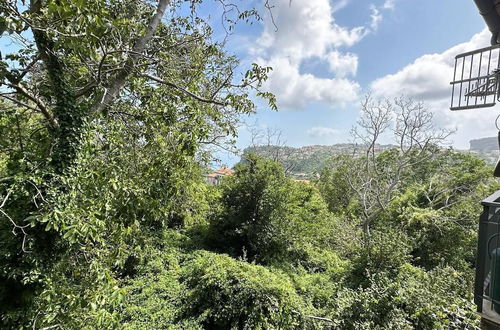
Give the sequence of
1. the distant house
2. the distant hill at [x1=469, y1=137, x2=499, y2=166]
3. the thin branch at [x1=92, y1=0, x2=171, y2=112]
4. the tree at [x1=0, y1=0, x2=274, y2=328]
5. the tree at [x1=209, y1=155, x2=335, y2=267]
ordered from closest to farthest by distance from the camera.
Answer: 1. the tree at [x1=0, y1=0, x2=274, y2=328]
2. the distant hill at [x1=469, y1=137, x2=499, y2=166]
3. the thin branch at [x1=92, y1=0, x2=171, y2=112]
4. the tree at [x1=209, y1=155, x2=335, y2=267]
5. the distant house

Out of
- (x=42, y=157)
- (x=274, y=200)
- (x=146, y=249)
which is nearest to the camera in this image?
(x=42, y=157)

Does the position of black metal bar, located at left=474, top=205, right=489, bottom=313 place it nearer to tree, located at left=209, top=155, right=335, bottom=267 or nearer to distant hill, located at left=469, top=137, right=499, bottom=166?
distant hill, located at left=469, top=137, right=499, bottom=166

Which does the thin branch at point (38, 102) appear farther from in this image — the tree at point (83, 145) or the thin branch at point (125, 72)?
the thin branch at point (125, 72)

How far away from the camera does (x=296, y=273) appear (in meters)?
A: 7.44

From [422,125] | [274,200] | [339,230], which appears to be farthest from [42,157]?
[422,125]

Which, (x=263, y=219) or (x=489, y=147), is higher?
(x=489, y=147)

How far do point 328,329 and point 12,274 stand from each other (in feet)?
14.3

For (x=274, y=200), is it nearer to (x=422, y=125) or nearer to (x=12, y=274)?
(x=12, y=274)

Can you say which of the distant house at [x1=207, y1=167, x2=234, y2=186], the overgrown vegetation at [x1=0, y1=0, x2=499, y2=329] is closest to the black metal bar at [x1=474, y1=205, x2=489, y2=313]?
the overgrown vegetation at [x1=0, y1=0, x2=499, y2=329]

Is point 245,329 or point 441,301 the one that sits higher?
point 441,301

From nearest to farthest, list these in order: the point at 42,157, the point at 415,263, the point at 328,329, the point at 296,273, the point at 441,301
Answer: the point at 42,157 → the point at 441,301 → the point at 328,329 → the point at 296,273 → the point at 415,263

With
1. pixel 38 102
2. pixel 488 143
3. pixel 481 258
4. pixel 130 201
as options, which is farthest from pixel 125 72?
pixel 488 143

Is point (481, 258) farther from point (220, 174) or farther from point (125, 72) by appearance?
point (220, 174)

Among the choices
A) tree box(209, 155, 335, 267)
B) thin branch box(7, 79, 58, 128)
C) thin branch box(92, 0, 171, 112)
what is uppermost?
thin branch box(92, 0, 171, 112)
